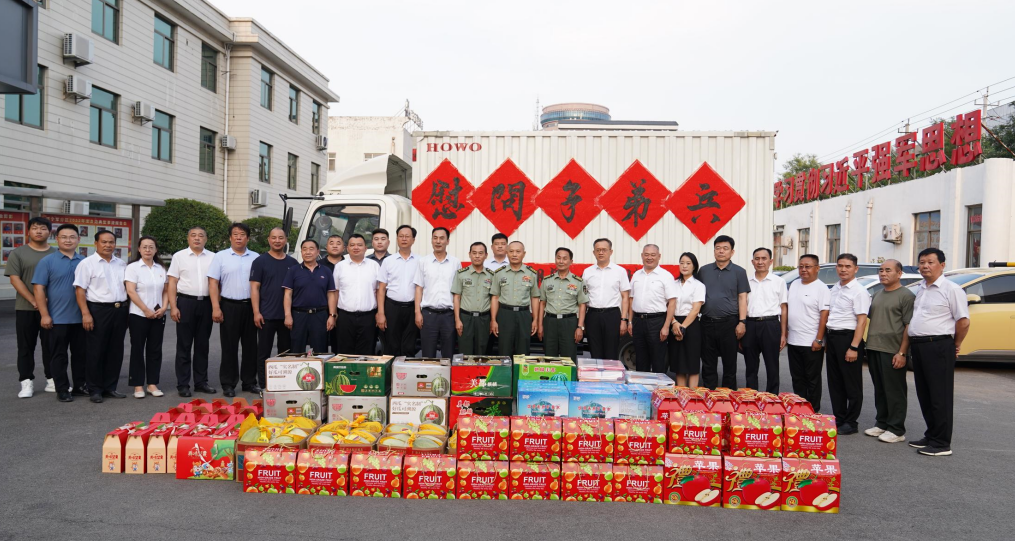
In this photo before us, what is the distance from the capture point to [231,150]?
21.6 meters

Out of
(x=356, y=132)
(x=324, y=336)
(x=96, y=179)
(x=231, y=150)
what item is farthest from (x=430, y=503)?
(x=356, y=132)

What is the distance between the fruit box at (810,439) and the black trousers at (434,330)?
3303 mm

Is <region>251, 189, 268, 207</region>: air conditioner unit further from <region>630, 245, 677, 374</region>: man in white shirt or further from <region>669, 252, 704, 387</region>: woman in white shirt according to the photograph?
<region>669, 252, 704, 387</region>: woman in white shirt

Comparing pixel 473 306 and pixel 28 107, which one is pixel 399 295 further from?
pixel 28 107

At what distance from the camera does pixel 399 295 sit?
21.7 feet

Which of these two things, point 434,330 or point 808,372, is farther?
point 434,330

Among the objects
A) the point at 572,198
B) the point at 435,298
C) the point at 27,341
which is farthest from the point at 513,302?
the point at 27,341

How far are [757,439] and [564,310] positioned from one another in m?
2.59

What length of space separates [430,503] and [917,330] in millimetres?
4129

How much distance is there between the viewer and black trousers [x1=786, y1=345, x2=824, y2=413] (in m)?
6.17

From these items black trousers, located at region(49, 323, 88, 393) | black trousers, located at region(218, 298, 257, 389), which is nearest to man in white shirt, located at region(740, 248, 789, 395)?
black trousers, located at region(218, 298, 257, 389)

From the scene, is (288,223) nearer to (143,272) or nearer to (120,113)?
(143,272)

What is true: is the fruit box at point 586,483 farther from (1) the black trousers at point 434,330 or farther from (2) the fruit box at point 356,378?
(1) the black trousers at point 434,330

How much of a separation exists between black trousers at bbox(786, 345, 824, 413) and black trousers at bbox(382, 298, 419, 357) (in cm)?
368
